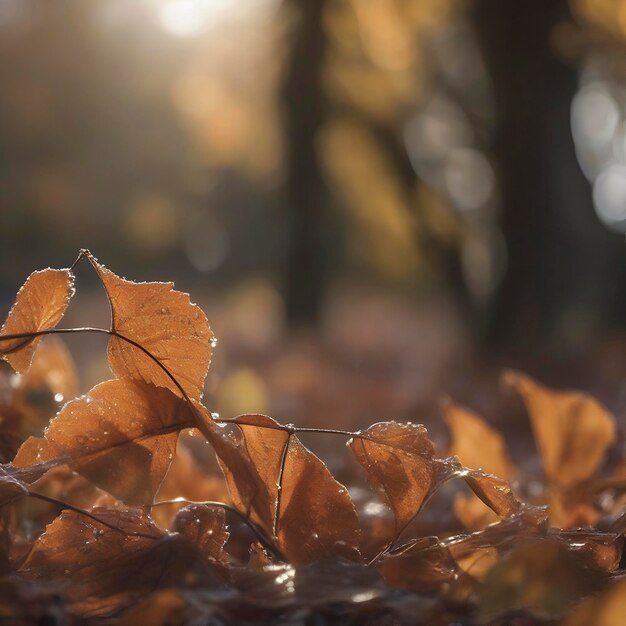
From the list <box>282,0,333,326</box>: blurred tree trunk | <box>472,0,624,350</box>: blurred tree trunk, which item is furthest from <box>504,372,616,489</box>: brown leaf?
<box>282,0,333,326</box>: blurred tree trunk

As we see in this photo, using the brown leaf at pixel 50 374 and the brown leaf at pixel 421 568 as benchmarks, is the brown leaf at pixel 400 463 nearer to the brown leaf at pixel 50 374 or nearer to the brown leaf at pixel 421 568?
the brown leaf at pixel 421 568

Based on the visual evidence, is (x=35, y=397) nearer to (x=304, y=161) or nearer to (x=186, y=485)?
(x=186, y=485)

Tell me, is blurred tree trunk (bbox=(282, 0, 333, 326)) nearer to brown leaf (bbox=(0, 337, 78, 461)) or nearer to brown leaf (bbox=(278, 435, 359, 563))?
brown leaf (bbox=(0, 337, 78, 461))

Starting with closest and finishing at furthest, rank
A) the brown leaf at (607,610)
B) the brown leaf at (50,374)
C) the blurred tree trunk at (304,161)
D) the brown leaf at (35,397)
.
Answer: the brown leaf at (607,610) < the brown leaf at (35,397) < the brown leaf at (50,374) < the blurred tree trunk at (304,161)

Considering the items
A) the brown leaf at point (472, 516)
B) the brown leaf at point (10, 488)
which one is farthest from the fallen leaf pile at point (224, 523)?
the brown leaf at point (472, 516)

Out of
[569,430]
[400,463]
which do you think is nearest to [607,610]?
[400,463]

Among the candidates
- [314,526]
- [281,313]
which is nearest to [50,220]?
[281,313]

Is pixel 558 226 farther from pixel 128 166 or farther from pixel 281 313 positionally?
pixel 128 166
